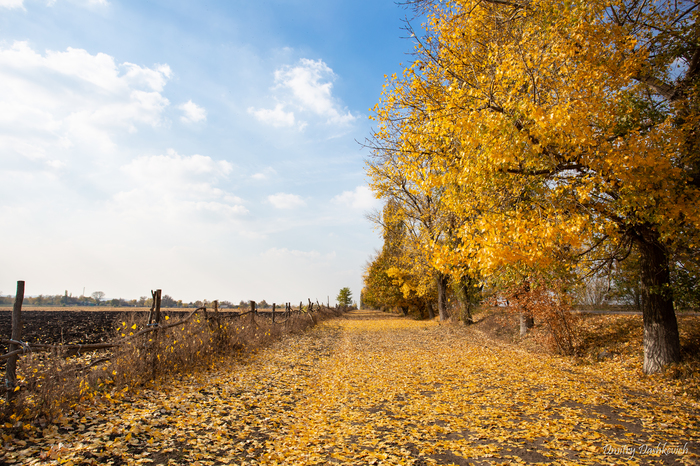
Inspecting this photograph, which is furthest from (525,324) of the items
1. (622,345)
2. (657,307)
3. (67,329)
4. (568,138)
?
(67,329)

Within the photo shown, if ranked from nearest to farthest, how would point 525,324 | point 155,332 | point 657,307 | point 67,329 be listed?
1. point 155,332
2. point 657,307
3. point 525,324
4. point 67,329

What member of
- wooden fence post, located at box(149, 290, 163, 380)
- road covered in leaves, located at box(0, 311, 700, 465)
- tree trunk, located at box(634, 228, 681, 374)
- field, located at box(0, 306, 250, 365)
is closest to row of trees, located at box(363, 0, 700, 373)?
tree trunk, located at box(634, 228, 681, 374)

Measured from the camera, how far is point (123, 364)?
6355 mm

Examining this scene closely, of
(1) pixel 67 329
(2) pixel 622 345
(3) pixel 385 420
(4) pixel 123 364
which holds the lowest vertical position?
(3) pixel 385 420

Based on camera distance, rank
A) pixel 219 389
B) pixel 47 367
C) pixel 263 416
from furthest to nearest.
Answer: pixel 219 389 < pixel 263 416 < pixel 47 367

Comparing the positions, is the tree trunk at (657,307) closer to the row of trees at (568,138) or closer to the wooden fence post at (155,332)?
the row of trees at (568,138)

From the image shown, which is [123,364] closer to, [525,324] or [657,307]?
[657,307]

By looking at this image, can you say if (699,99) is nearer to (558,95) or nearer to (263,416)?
(558,95)

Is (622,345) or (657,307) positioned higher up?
(657,307)

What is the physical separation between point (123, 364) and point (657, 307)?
37.6 feet

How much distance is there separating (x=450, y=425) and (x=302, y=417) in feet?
7.89

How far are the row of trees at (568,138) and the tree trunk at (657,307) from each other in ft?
0.08

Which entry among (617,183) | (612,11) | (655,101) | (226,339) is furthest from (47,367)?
(655,101)

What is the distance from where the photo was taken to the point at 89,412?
5.15 meters
